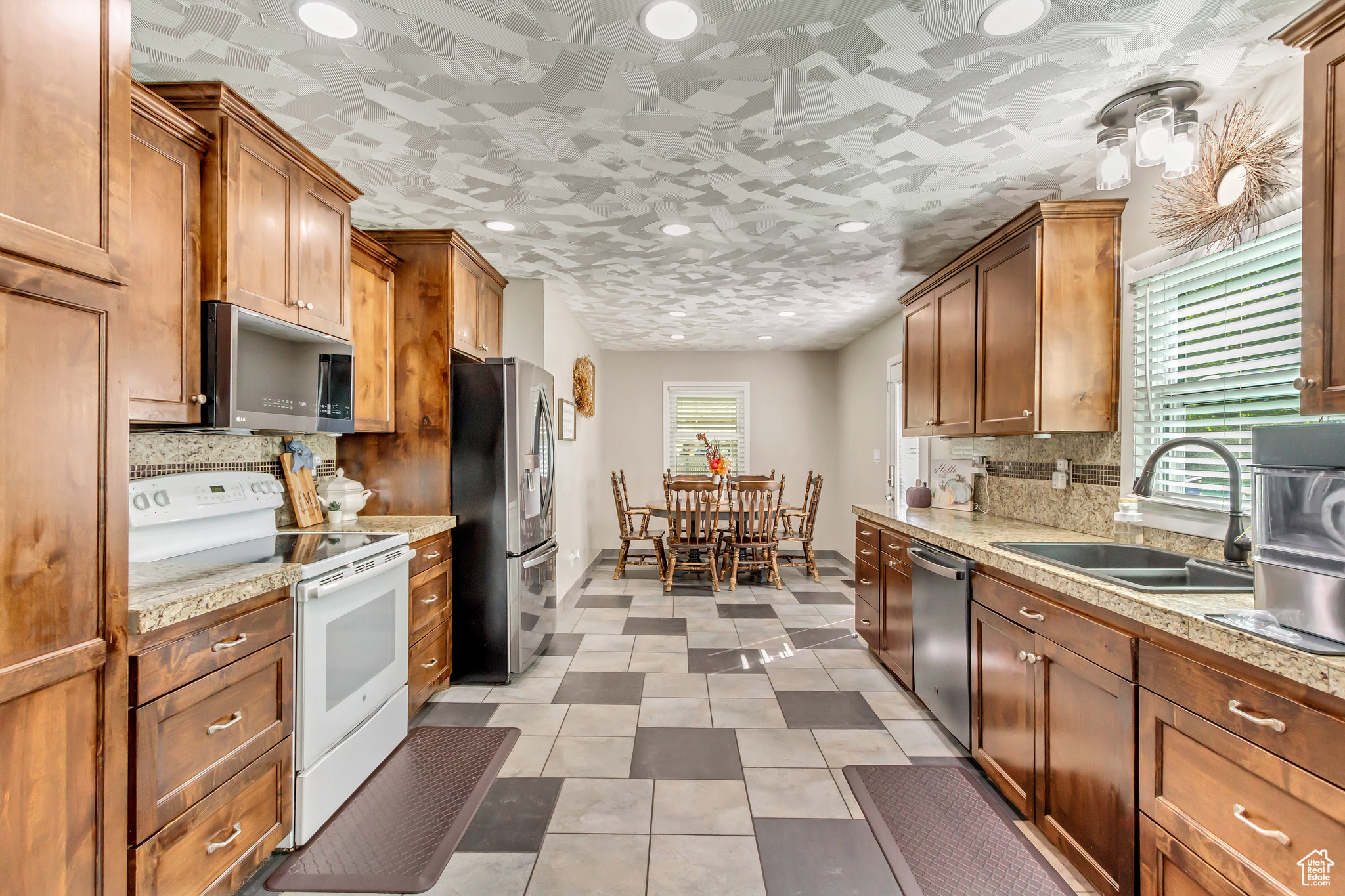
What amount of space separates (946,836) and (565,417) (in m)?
3.66

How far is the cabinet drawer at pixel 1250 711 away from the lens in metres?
1.03

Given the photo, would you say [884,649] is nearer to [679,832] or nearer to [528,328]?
[679,832]

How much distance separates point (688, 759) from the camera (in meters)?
2.40

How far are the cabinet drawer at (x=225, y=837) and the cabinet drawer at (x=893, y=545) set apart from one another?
2.61 meters

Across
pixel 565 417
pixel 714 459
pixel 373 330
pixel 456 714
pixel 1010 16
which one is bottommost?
pixel 456 714

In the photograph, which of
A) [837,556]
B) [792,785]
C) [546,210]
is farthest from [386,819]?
[837,556]

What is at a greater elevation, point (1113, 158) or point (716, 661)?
point (1113, 158)

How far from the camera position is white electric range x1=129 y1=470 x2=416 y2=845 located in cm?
185

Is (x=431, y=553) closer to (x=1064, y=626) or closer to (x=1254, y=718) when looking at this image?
(x=1064, y=626)

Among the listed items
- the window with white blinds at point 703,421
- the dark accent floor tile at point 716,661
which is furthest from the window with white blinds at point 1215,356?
the window with white blinds at point 703,421

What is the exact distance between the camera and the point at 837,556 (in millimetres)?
6730

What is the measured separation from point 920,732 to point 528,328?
11.0 ft

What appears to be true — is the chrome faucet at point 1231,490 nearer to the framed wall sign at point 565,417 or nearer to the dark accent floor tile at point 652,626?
the dark accent floor tile at point 652,626

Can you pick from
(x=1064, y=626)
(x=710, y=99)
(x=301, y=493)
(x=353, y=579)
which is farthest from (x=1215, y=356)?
(x=301, y=493)
